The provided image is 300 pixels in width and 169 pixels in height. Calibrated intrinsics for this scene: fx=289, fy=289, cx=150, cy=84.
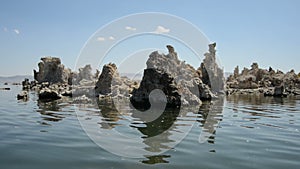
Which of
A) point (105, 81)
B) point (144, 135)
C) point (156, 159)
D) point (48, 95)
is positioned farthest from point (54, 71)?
point (156, 159)

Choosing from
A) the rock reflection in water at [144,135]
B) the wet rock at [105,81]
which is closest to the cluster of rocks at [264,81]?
the wet rock at [105,81]

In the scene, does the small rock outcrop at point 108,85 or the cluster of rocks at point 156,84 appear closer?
the cluster of rocks at point 156,84

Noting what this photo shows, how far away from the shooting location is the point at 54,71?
104 m

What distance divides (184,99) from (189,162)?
21959mm

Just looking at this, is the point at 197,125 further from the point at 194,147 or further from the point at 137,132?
the point at 194,147

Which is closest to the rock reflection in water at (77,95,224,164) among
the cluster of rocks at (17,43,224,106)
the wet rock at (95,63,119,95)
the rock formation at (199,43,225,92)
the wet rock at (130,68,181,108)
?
the wet rock at (130,68,181,108)

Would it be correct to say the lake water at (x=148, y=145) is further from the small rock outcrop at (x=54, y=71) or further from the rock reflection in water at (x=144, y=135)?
the small rock outcrop at (x=54, y=71)

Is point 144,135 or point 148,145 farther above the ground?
point 144,135

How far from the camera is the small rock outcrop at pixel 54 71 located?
100 m

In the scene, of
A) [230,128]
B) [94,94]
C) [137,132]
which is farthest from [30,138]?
[94,94]

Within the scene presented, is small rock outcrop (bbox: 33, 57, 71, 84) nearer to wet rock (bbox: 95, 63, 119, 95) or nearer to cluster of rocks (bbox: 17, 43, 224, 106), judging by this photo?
cluster of rocks (bbox: 17, 43, 224, 106)

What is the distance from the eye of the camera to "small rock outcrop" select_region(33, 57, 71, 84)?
100 metres

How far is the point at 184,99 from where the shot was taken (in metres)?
32.1

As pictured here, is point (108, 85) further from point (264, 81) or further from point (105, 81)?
point (264, 81)
